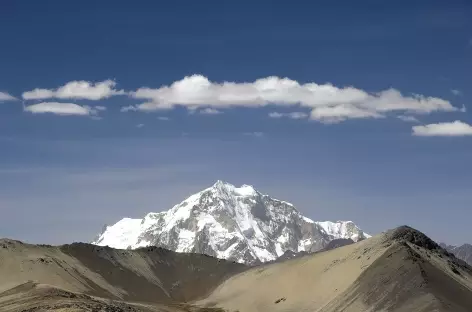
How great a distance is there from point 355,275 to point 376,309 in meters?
30.4

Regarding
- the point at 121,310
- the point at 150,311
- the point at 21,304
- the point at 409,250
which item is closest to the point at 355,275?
the point at 409,250

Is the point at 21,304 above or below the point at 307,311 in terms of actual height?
above

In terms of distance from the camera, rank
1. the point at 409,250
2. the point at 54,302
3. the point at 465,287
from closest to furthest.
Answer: the point at 54,302 < the point at 465,287 < the point at 409,250

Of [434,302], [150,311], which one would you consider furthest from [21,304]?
[434,302]

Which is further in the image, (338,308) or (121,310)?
(338,308)

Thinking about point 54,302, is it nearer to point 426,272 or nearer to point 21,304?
point 21,304

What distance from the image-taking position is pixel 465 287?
177 m

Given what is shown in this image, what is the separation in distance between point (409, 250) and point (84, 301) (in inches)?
3648

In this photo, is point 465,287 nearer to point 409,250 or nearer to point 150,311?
point 409,250

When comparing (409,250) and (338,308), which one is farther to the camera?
(409,250)

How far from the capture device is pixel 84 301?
144 m

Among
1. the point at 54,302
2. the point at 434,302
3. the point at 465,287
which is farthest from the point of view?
the point at 465,287

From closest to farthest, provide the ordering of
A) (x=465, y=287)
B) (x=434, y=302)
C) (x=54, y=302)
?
1. (x=54, y=302)
2. (x=434, y=302)
3. (x=465, y=287)

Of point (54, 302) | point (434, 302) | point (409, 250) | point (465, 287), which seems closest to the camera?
point (54, 302)
